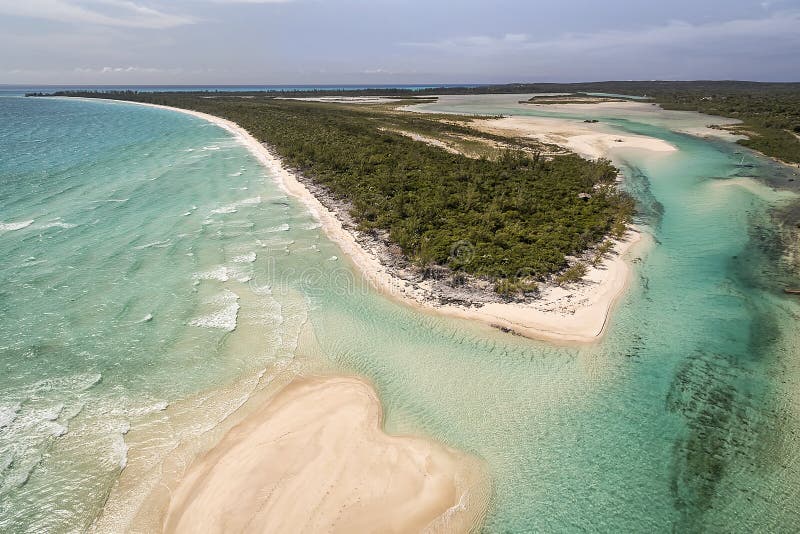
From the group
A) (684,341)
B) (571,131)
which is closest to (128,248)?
(684,341)

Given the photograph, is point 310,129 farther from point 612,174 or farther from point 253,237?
point 612,174

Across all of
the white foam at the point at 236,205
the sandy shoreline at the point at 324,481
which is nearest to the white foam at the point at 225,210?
the white foam at the point at 236,205

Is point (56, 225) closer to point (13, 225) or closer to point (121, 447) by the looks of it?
point (13, 225)

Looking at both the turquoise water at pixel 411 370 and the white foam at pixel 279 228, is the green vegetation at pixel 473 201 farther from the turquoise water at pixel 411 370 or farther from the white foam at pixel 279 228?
the white foam at pixel 279 228

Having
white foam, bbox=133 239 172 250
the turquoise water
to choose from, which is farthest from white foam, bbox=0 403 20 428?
white foam, bbox=133 239 172 250

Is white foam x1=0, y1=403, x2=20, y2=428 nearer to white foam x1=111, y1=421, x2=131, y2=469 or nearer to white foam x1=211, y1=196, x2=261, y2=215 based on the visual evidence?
white foam x1=111, y1=421, x2=131, y2=469

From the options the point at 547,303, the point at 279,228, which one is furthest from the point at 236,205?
the point at 547,303
